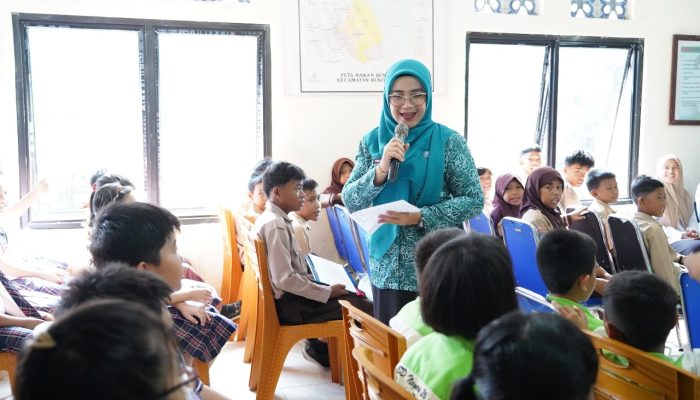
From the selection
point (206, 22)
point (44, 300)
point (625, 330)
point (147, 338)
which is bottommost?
point (44, 300)

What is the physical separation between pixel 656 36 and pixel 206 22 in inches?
151

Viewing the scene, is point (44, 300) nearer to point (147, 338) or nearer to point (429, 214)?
point (429, 214)

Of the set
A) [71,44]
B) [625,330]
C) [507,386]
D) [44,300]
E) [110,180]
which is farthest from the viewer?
[71,44]

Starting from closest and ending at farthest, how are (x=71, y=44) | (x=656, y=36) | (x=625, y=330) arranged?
(x=625, y=330) < (x=71, y=44) < (x=656, y=36)

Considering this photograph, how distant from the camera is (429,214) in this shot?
6.21ft

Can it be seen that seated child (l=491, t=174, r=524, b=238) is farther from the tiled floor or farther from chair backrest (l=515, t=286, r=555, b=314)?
chair backrest (l=515, t=286, r=555, b=314)

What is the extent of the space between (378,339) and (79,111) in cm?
360

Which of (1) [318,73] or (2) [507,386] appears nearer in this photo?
(2) [507,386]

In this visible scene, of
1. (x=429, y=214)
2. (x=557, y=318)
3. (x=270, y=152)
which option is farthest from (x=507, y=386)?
(x=270, y=152)

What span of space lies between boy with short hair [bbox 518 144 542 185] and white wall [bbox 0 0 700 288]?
600 millimetres

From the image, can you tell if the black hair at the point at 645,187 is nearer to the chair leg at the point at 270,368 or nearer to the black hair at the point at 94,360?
the chair leg at the point at 270,368

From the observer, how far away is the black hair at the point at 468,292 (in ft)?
3.99

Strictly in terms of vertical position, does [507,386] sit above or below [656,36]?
below

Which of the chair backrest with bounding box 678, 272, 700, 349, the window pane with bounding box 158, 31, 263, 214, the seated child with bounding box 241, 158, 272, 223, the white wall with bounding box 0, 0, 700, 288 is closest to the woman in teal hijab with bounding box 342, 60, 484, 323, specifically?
the chair backrest with bounding box 678, 272, 700, 349
